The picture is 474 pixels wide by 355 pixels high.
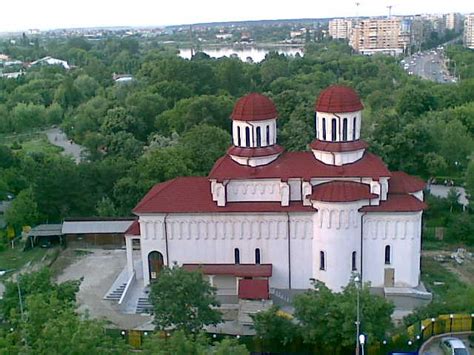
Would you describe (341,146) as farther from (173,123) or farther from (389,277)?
(173,123)

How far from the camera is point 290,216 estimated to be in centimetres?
2983

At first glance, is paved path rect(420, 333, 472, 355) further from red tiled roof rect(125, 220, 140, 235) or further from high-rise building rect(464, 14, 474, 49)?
high-rise building rect(464, 14, 474, 49)

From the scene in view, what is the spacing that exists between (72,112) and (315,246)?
59.5 meters

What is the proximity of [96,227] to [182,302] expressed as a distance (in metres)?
15.9

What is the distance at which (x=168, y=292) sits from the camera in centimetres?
2395

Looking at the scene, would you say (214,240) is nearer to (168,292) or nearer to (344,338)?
(168,292)

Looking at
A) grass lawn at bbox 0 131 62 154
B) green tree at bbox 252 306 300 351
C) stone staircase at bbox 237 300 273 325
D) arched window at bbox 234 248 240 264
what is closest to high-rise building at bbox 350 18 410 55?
grass lawn at bbox 0 131 62 154

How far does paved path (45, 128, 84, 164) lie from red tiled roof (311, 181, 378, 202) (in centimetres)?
3986

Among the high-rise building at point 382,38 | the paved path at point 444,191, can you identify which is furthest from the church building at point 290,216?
the high-rise building at point 382,38

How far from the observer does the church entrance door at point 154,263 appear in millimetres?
31203

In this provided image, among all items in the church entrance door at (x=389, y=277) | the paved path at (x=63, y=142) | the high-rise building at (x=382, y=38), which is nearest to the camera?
the church entrance door at (x=389, y=277)

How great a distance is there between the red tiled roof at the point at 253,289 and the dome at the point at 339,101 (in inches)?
359

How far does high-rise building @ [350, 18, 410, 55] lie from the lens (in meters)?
175

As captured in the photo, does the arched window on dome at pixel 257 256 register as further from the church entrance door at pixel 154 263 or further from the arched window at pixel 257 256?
the church entrance door at pixel 154 263
